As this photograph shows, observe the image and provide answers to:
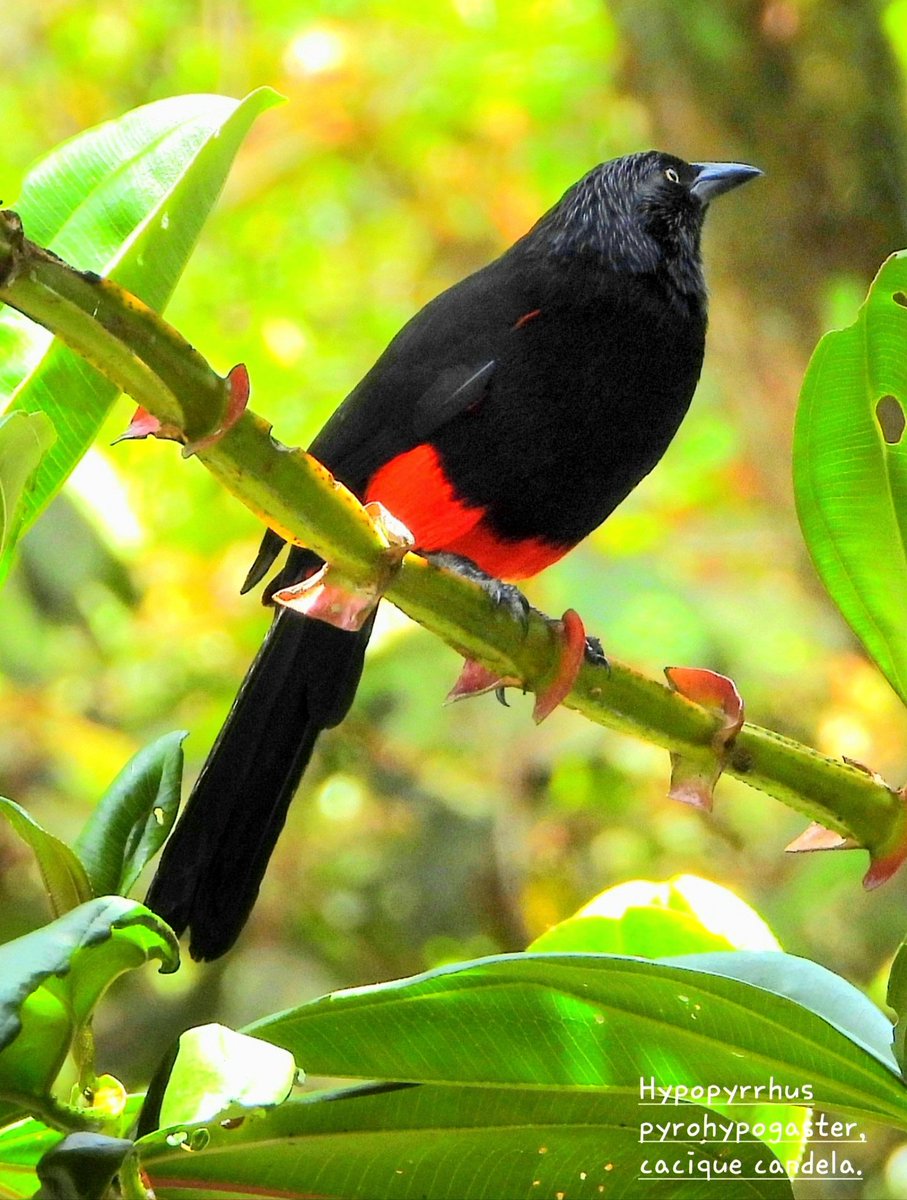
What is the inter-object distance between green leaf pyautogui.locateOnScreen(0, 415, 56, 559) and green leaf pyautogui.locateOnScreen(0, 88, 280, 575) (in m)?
0.21

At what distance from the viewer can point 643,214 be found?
9.50ft

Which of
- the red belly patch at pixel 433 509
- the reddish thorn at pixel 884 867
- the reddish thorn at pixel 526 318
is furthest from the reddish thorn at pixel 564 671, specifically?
the reddish thorn at pixel 526 318

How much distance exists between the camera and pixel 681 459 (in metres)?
Result: 6.98

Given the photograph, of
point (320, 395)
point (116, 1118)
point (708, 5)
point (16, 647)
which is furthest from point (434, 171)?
point (116, 1118)

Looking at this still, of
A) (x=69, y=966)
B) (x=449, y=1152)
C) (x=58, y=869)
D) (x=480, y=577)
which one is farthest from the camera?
(x=480, y=577)

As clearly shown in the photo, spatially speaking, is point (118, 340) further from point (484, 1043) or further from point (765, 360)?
point (765, 360)

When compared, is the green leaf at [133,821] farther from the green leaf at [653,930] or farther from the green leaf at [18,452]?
the green leaf at [653,930]

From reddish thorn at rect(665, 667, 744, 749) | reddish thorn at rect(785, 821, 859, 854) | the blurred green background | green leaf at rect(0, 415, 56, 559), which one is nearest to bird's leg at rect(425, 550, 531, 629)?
reddish thorn at rect(665, 667, 744, 749)

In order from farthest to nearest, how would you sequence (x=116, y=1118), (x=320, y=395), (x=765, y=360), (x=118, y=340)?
(x=320, y=395) → (x=765, y=360) → (x=116, y=1118) → (x=118, y=340)

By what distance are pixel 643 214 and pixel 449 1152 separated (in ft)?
6.88

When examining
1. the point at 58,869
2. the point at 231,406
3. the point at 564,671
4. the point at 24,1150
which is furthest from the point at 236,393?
the point at 24,1150

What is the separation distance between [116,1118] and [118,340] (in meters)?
0.58

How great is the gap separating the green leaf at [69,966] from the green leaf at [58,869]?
0.41 feet

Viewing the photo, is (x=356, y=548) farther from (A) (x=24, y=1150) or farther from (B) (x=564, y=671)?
(A) (x=24, y=1150)
